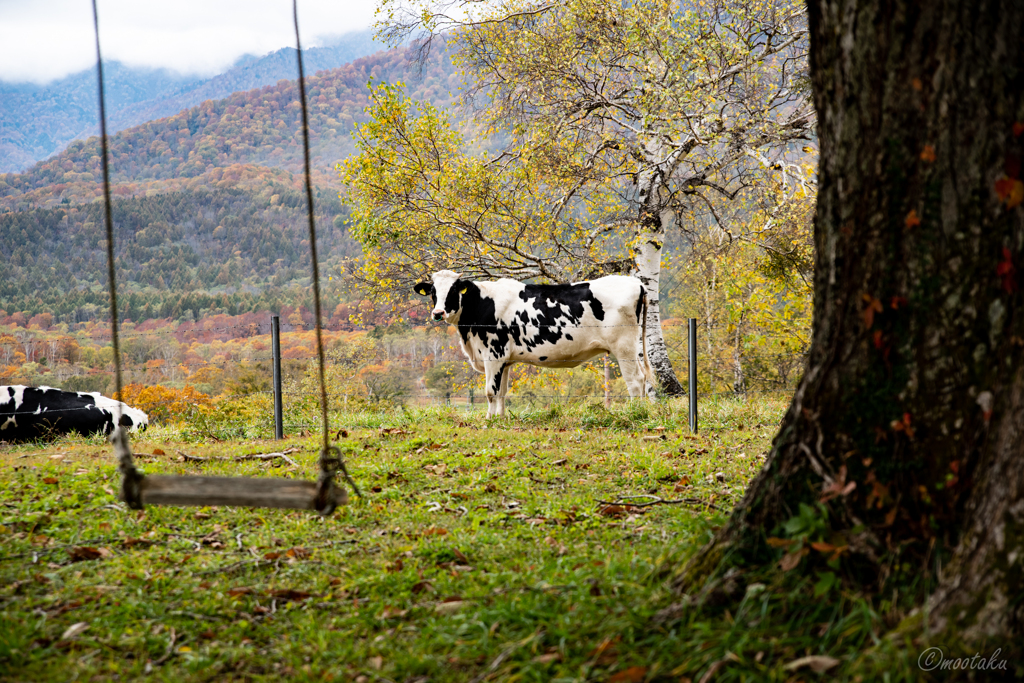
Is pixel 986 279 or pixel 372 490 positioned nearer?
pixel 986 279

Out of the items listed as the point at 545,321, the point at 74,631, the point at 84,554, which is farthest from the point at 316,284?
the point at 545,321

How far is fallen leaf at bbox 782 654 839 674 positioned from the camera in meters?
1.84

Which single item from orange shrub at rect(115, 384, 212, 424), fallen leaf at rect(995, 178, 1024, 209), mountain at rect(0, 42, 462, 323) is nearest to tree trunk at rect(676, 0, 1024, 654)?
fallen leaf at rect(995, 178, 1024, 209)

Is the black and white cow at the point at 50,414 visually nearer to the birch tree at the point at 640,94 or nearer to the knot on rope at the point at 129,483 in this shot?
the knot on rope at the point at 129,483

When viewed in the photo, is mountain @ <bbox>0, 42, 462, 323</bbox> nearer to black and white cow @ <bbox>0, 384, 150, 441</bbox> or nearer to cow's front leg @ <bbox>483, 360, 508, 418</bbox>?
black and white cow @ <bbox>0, 384, 150, 441</bbox>

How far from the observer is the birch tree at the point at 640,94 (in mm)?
11250

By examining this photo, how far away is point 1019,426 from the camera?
1.86 m

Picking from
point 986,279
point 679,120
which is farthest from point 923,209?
point 679,120

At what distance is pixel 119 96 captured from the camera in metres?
105

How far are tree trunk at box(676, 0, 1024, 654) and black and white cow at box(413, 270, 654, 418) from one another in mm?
7154

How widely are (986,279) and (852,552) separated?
1001mm

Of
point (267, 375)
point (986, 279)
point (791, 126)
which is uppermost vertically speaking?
point (791, 126)

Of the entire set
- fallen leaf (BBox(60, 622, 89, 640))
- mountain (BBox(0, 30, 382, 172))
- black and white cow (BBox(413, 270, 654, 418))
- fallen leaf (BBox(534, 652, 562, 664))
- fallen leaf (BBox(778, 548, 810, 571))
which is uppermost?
mountain (BBox(0, 30, 382, 172))

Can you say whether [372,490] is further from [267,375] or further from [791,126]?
[267,375]
